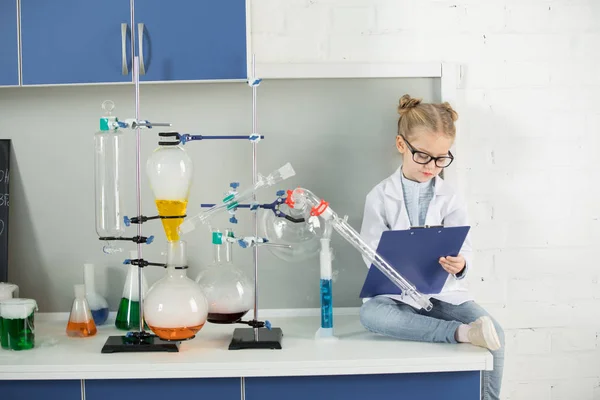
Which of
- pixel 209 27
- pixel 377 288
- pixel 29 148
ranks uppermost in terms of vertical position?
pixel 209 27

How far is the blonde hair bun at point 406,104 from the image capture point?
2.45 metres

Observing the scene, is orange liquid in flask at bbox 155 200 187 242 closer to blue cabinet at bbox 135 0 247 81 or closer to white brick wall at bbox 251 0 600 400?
blue cabinet at bbox 135 0 247 81

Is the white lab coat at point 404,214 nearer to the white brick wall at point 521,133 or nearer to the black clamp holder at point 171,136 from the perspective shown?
the white brick wall at point 521,133

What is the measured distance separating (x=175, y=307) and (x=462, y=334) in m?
0.80

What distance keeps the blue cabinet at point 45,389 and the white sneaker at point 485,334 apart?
1.08m

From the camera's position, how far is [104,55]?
90.5 inches

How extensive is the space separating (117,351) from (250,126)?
876mm

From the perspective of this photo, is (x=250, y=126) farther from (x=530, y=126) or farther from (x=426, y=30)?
(x=530, y=126)

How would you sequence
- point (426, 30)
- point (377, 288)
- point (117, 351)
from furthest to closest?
point (426, 30) < point (377, 288) < point (117, 351)

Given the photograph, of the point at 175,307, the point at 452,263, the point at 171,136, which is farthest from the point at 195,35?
the point at 452,263

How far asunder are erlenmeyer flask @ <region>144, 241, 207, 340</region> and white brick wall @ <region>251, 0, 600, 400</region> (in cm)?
86

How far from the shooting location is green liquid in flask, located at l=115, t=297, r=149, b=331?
7.95ft

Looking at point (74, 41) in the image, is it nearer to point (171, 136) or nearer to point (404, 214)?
point (171, 136)

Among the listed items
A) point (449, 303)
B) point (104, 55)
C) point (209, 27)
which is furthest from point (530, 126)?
point (104, 55)
